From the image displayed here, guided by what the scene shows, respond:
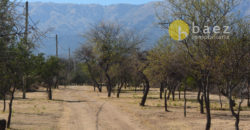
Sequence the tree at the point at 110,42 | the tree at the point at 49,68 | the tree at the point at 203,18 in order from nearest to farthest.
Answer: the tree at the point at 203,18
the tree at the point at 49,68
the tree at the point at 110,42

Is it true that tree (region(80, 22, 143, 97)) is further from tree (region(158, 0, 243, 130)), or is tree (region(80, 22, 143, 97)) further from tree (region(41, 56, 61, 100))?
tree (region(158, 0, 243, 130))

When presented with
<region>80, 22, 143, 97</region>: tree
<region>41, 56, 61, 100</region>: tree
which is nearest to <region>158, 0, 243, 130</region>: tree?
<region>41, 56, 61, 100</region>: tree

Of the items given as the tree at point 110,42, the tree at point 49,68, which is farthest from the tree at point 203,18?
the tree at point 110,42

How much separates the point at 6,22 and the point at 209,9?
24.5 ft

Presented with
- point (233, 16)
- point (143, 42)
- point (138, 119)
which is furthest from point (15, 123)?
point (143, 42)

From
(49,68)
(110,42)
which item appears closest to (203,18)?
(49,68)

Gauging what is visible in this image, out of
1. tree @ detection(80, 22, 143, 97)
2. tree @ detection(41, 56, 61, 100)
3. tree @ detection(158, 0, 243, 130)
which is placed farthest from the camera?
tree @ detection(80, 22, 143, 97)

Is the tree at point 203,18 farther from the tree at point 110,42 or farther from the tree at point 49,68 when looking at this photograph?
the tree at point 110,42

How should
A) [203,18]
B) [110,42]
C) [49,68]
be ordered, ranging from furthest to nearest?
[110,42] → [49,68] → [203,18]

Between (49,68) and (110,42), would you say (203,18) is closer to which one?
(49,68)

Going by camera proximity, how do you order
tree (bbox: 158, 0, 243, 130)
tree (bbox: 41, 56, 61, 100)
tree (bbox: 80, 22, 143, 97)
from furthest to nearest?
1. tree (bbox: 80, 22, 143, 97)
2. tree (bbox: 41, 56, 61, 100)
3. tree (bbox: 158, 0, 243, 130)

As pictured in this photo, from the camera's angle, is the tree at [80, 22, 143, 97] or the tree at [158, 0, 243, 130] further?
the tree at [80, 22, 143, 97]

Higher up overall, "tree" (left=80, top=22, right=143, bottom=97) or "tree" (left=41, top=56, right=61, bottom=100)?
"tree" (left=80, top=22, right=143, bottom=97)

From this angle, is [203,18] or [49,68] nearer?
[203,18]
